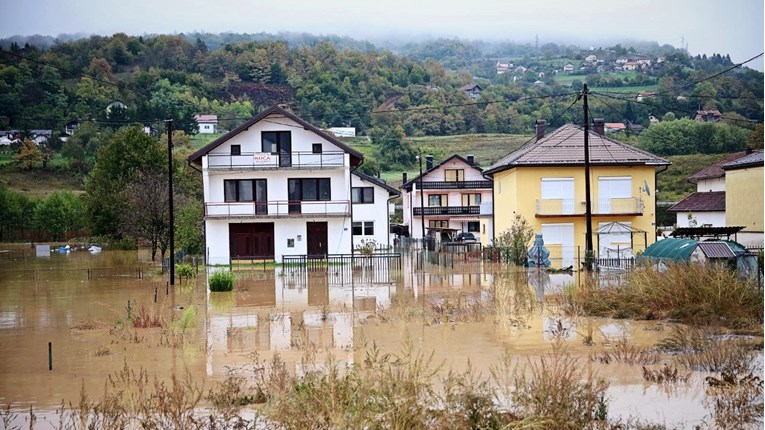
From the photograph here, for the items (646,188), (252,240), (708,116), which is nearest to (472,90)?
(708,116)

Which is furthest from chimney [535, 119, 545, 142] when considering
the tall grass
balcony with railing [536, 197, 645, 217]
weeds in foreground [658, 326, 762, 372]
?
weeds in foreground [658, 326, 762, 372]

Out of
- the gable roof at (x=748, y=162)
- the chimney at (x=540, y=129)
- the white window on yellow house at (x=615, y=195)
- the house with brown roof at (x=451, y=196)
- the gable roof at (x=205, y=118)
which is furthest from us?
the gable roof at (x=205, y=118)

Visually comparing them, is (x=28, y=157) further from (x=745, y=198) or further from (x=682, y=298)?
(x=682, y=298)

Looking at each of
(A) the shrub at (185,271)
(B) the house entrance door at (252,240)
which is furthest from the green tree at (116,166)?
(A) the shrub at (185,271)

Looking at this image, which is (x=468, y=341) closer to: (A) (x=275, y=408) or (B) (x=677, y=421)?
(B) (x=677, y=421)

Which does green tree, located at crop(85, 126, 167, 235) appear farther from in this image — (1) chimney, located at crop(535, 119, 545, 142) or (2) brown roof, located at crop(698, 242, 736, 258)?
(2) brown roof, located at crop(698, 242, 736, 258)

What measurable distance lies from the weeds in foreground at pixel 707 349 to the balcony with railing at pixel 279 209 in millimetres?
29795

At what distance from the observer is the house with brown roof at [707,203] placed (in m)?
42.0

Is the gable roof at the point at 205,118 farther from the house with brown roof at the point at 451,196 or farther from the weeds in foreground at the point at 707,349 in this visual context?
the weeds in foreground at the point at 707,349

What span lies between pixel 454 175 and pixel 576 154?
32313 millimetres

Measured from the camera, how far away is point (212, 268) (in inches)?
1577

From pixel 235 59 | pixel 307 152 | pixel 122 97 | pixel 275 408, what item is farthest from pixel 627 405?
pixel 235 59

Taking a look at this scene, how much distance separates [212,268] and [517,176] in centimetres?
1561

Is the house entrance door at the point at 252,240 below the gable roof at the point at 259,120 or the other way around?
below
